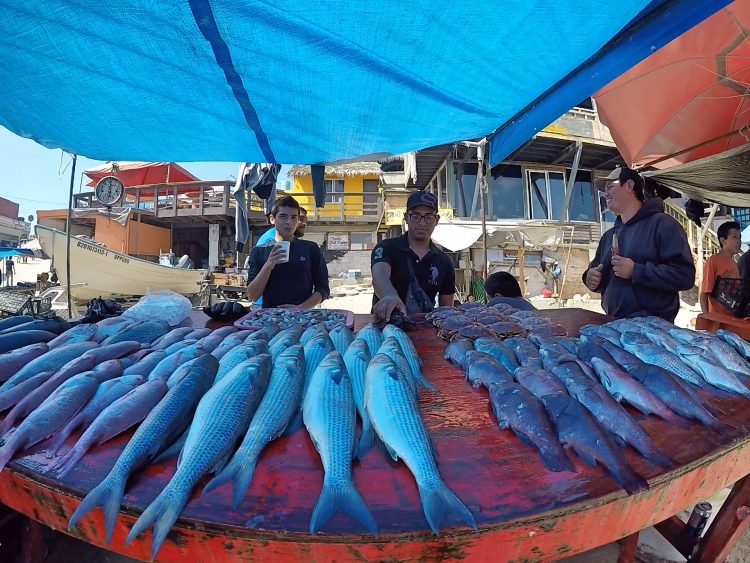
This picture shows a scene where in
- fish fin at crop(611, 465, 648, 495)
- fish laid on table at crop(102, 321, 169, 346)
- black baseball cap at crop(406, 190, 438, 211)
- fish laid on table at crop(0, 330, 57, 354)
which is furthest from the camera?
black baseball cap at crop(406, 190, 438, 211)

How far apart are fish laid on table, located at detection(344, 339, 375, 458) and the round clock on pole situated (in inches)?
464

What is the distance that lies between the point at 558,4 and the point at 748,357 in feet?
7.36

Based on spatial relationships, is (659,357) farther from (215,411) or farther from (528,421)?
(215,411)

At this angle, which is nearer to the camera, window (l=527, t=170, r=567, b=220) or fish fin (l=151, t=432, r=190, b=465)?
fish fin (l=151, t=432, r=190, b=465)

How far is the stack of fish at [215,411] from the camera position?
893 millimetres

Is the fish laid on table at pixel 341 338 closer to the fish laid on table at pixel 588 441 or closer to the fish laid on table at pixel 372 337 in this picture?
the fish laid on table at pixel 372 337

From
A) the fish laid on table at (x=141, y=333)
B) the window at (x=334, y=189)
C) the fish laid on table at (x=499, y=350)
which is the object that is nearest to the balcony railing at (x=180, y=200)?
the window at (x=334, y=189)

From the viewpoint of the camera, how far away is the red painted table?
798 mm

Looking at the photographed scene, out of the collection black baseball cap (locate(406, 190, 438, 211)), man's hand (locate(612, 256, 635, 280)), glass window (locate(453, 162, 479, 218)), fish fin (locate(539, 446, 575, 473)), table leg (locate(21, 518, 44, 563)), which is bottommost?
table leg (locate(21, 518, 44, 563))

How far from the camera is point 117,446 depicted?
3.60ft

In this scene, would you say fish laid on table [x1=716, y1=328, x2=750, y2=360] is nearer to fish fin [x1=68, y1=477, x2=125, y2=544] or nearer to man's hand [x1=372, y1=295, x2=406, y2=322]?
man's hand [x1=372, y1=295, x2=406, y2=322]

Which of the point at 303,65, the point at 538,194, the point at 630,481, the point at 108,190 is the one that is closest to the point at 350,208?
the point at 538,194

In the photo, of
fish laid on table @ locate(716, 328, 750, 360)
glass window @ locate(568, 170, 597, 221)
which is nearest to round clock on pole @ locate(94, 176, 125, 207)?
fish laid on table @ locate(716, 328, 750, 360)

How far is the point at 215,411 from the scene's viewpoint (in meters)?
1.18
